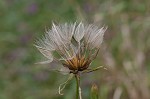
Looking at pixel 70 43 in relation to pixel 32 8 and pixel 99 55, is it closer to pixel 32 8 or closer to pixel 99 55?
pixel 99 55

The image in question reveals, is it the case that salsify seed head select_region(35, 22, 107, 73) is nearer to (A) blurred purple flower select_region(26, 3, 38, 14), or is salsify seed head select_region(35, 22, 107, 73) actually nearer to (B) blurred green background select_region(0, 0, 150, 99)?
(B) blurred green background select_region(0, 0, 150, 99)

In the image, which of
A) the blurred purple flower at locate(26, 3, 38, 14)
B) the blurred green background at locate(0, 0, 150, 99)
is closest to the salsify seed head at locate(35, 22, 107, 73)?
the blurred green background at locate(0, 0, 150, 99)

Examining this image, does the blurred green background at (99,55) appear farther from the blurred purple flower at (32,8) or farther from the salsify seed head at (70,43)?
the salsify seed head at (70,43)

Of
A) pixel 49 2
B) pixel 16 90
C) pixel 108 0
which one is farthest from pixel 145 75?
pixel 49 2

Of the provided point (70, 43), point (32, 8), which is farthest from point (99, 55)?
point (70, 43)

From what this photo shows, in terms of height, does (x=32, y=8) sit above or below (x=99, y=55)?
above

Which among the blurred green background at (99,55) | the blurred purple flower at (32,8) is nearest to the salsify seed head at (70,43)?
the blurred green background at (99,55)
